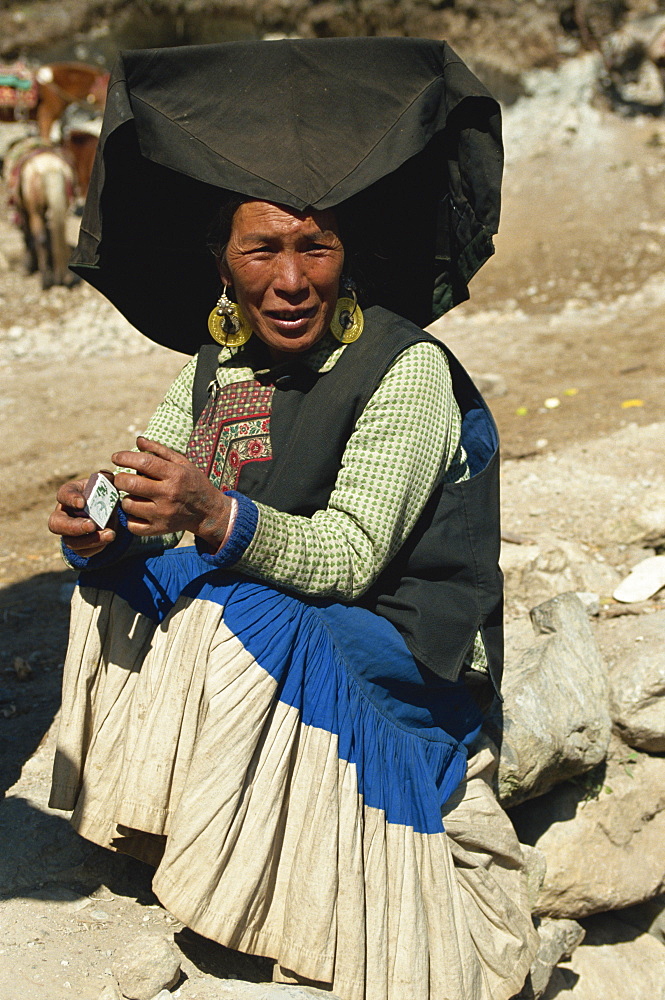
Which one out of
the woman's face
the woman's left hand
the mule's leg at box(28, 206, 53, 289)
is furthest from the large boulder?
the mule's leg at box(28, 206, 53, 289)

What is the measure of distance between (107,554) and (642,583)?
238cm

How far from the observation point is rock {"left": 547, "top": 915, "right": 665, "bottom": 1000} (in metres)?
3.20

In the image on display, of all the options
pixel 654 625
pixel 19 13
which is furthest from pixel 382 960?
pixel 19 13

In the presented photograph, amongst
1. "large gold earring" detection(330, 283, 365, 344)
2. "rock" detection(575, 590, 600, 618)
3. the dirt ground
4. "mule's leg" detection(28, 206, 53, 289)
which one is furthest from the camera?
"mule's leg" detection(28, 206, 53, 289)

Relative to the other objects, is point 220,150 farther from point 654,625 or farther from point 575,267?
point 575,267

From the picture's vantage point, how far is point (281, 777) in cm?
212

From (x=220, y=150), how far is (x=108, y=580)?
105 cm

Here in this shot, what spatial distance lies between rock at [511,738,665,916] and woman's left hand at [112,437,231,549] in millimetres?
1803

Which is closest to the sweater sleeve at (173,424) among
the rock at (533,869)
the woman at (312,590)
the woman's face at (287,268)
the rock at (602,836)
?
the woman at (312,590)

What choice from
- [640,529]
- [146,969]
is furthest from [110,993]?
[640,529]

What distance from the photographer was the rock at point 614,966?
320 cm

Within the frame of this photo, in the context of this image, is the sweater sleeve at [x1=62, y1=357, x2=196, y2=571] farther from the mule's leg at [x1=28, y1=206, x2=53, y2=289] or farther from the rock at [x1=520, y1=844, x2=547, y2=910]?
the mule's leg at [x1=28, y1=206, x2=53, y2=289]

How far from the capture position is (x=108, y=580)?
91.5 inches

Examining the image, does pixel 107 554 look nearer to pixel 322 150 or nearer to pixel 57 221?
pixel 322 150
